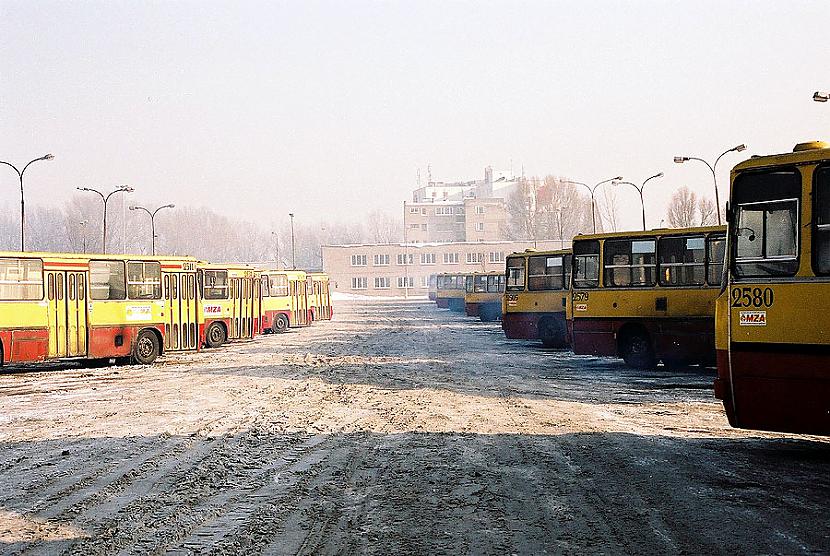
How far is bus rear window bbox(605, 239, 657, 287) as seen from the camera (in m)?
22.0

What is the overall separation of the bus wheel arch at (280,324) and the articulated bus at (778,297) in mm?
34545

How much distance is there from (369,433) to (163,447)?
273 cm

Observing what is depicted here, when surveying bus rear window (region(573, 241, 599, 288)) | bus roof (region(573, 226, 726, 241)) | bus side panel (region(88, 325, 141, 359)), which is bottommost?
bus side panel (region(88, 325, 141, 359))

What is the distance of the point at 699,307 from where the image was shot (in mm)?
21031

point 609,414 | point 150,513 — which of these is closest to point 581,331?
point 609,414

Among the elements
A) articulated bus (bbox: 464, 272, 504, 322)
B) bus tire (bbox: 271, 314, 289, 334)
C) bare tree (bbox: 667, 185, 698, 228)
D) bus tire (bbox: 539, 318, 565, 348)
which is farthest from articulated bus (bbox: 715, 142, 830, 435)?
bare tree (bbox: 667, 185, 698, 228)

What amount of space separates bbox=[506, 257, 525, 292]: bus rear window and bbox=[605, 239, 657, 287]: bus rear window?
8.13 meters

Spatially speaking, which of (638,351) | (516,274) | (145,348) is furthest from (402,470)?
(516,274)

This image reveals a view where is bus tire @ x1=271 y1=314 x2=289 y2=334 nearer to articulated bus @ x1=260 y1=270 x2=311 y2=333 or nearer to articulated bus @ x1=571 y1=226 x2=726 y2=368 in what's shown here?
articulated bus @ x1=260 y1=270 x2=311 y2=333

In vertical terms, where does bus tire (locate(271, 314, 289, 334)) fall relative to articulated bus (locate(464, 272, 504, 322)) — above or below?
below

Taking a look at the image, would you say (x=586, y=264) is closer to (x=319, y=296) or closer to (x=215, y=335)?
(x=215, y=335)

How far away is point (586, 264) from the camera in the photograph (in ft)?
76.6

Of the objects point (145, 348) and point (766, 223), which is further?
point (145, 348)

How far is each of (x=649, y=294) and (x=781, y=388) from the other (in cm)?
1191
